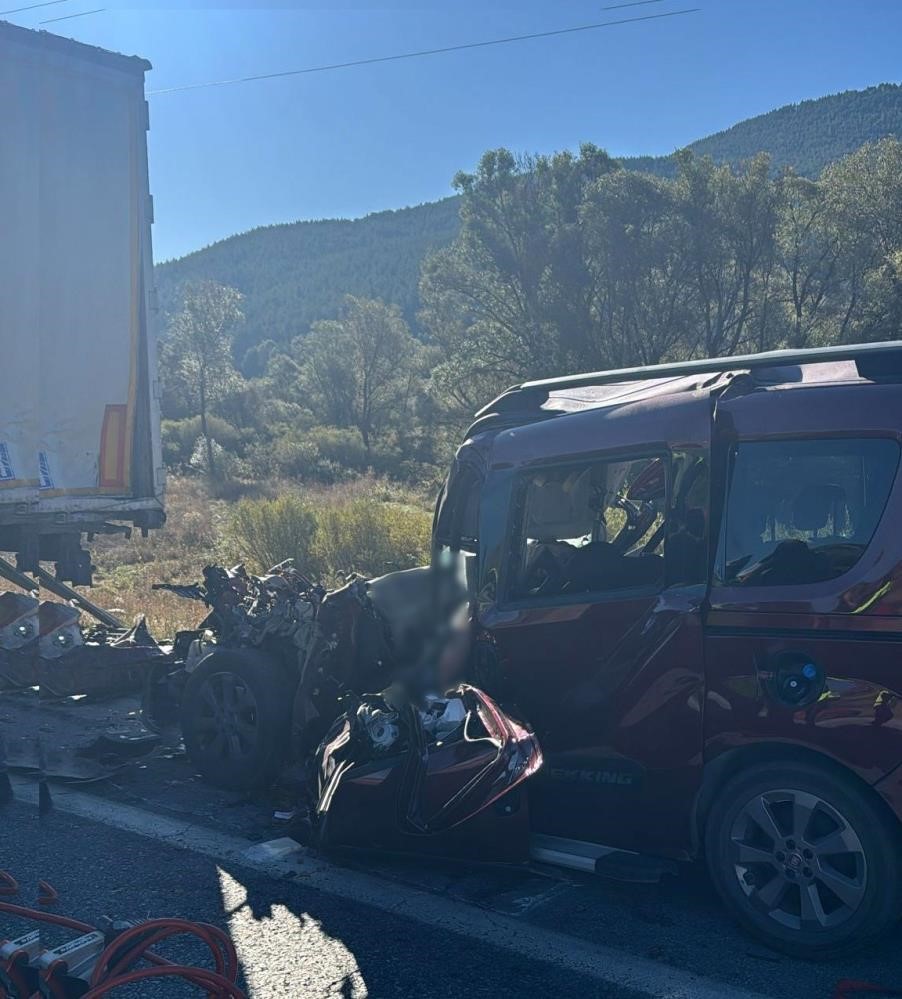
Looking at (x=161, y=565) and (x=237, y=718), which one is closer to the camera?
(x=237, y=718)

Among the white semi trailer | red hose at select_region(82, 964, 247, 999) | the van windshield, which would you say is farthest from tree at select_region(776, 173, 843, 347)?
red hose at select_region(82, 964, 247, 999)

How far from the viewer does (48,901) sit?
4.32 meters

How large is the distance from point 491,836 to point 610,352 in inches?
911

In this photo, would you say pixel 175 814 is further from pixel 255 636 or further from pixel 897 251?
pixel 897 251

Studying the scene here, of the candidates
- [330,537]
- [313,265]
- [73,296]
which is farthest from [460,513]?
[313,265]

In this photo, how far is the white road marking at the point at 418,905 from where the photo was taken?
3807 mm

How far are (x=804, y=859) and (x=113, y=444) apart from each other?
677cm

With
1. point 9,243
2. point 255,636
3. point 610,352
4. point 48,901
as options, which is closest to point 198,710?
point 255,636

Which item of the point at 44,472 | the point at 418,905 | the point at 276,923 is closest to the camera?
the point at 276,923

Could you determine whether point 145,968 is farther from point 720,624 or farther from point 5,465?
point 5,465

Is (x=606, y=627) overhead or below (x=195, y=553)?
overhead

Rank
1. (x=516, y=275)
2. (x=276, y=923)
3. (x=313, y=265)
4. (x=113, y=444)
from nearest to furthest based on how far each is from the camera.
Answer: (x=276, y=923), (x=113, y=444), (x=516, y=275), (x=313, y=265)

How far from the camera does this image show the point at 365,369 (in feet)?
167

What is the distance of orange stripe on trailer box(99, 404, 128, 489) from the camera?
8898 millimetres
